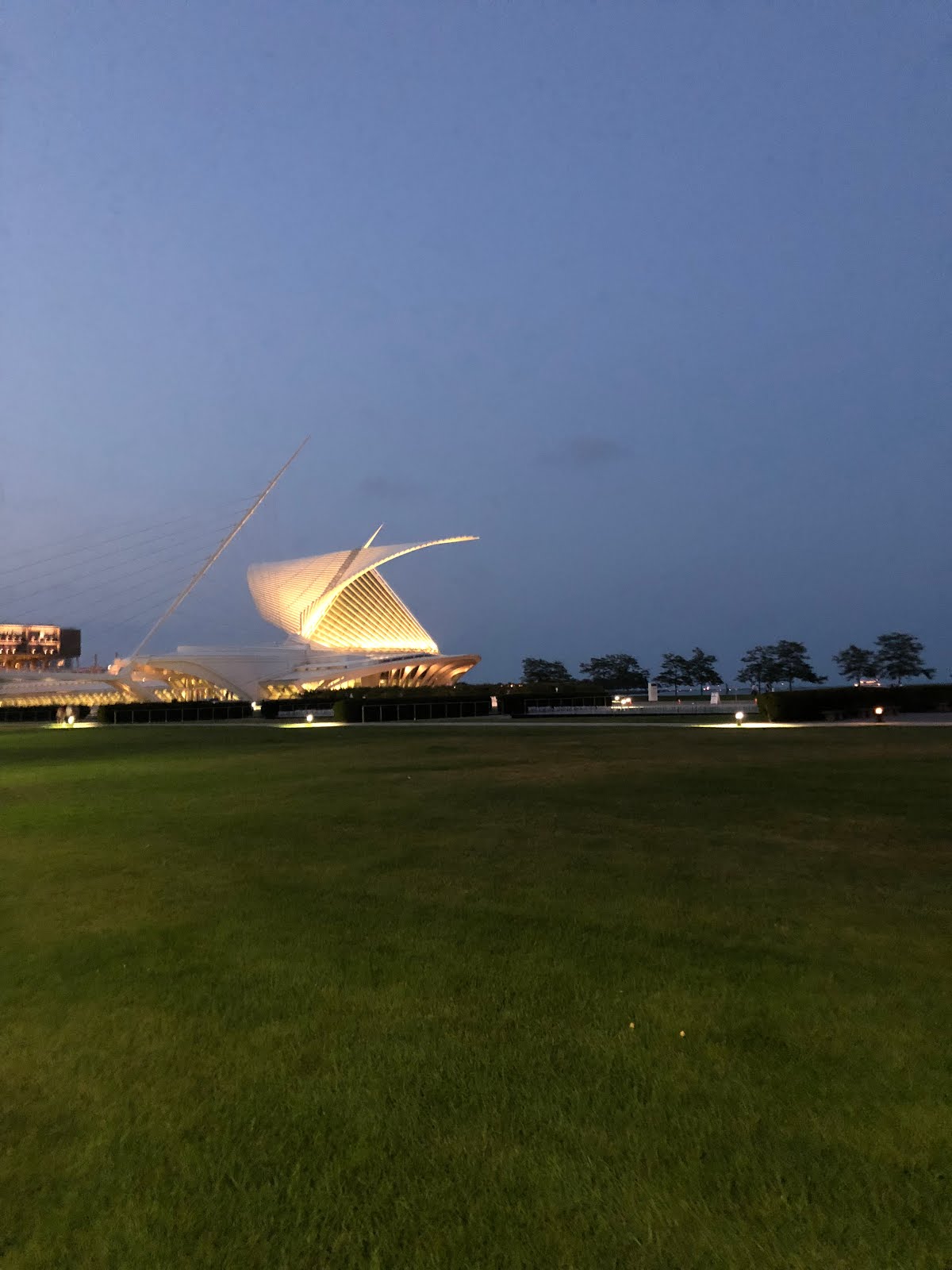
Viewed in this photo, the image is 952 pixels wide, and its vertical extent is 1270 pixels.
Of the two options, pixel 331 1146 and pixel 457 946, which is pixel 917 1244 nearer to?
pixel 331 1146

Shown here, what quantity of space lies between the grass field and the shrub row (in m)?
18.4

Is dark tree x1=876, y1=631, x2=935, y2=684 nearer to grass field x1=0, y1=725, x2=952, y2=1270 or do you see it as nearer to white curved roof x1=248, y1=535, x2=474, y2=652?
white curved roof x1=248, y1=535, x2=474, y2=652

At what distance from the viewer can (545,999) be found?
124 inches

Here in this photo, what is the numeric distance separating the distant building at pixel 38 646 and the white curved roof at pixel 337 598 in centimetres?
6213

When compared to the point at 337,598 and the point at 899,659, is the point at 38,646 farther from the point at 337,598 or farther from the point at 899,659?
the point at 899,659

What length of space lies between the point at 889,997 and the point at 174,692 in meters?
59.4

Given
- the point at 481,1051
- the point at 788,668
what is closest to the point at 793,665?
the point at 788,668

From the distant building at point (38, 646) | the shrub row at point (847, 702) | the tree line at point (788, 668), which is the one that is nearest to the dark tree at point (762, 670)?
the tree line at point (788, 668)

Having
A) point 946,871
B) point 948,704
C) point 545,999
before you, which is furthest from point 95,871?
point 948,704

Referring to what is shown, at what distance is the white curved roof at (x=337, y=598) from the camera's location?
Result: 2450 inches

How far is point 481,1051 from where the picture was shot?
2713 millimetres

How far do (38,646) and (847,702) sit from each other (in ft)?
414

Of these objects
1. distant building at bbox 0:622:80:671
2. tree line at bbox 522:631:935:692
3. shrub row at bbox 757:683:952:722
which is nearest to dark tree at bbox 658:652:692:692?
tree line at bbox 522:631:935:692

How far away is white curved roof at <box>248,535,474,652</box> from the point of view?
62.2 m
